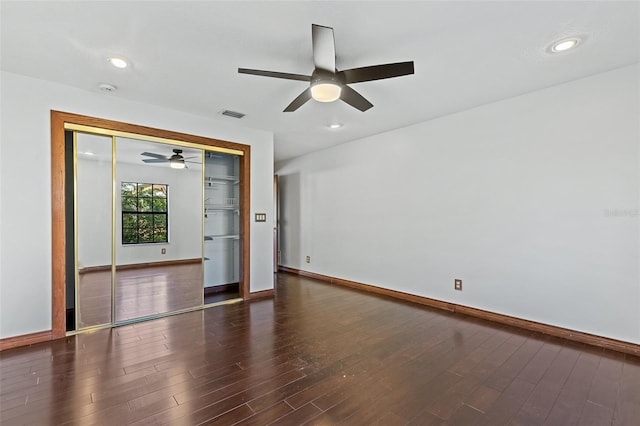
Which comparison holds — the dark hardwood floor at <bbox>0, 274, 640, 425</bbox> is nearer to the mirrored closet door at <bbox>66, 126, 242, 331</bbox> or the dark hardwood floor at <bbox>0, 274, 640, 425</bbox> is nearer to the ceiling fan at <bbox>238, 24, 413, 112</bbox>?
the mirrored closet door at <bbox>66, 126, 242, 331</bbox>

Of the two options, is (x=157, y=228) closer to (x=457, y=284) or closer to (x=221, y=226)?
(x=221, y=226)

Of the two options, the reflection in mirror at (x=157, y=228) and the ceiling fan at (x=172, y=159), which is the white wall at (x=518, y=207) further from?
the ceiling fan at (x=172, y=159)

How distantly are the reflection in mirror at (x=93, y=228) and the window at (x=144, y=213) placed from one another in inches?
8.5

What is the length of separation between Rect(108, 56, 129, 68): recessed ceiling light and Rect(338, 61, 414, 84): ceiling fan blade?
1.89m

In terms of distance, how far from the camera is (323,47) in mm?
2035

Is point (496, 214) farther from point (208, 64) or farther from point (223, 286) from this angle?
point (223, 286)

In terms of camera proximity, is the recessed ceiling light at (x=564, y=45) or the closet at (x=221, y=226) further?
the closet at (x=221, y=226)

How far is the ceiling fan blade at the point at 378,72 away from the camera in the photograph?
212 centimetres

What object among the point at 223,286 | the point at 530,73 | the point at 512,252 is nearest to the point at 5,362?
the point at 223,286

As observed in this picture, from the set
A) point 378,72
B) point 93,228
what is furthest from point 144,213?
point 378,72

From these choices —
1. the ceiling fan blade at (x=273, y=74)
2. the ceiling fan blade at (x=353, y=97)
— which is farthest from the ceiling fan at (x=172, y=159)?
the ceiling fan blade at (x=353, y=97)

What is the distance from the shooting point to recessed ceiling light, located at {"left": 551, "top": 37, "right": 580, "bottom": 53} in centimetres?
231

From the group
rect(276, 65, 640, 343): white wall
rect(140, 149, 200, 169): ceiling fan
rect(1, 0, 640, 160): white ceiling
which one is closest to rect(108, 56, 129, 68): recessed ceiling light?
rect(1, 0, 640, 160): white ceiling

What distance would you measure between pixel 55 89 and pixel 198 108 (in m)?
1.35
